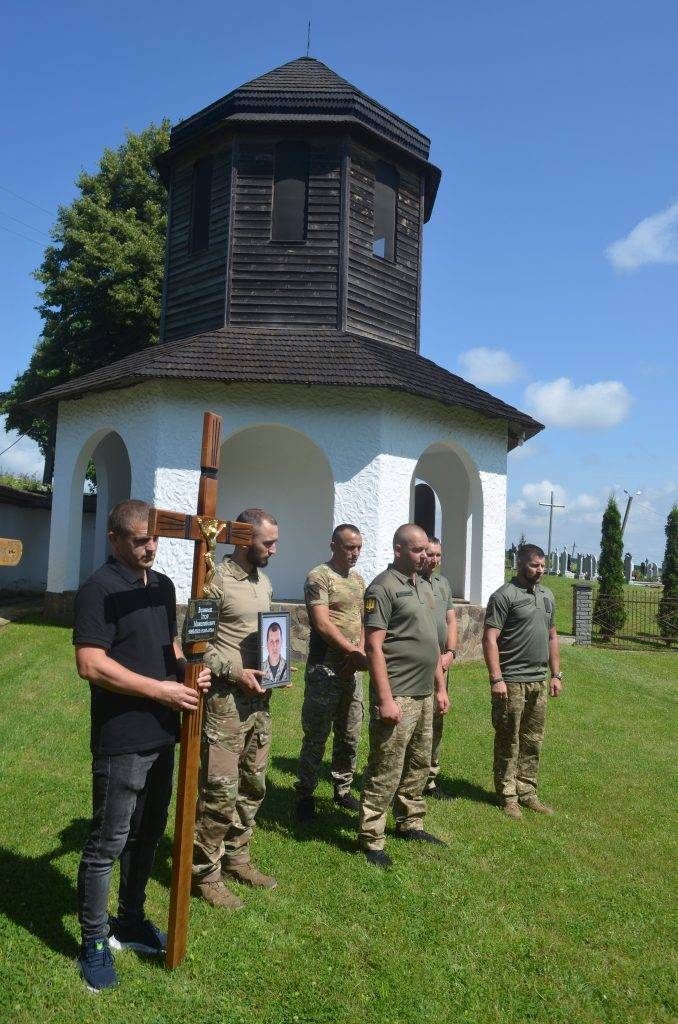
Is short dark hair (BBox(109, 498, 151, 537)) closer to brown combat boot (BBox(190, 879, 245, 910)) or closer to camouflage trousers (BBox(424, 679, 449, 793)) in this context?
brown combat boot (BBox(190, 879, 245, 910))

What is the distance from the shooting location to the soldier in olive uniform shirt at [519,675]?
5.40 m

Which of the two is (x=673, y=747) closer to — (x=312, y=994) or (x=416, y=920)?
A: (x=416, y=920)

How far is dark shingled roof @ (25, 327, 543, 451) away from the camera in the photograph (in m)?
10.0

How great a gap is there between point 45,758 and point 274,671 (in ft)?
9.56

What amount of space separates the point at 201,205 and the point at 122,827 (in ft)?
39.1

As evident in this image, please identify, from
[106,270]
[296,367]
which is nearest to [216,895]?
[296,367]

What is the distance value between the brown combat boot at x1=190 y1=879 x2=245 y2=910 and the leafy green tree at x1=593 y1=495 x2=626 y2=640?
16.5m

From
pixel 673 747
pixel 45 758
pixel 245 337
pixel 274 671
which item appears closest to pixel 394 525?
pixel 245 337

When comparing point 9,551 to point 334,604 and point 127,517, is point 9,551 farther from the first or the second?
point 334,604

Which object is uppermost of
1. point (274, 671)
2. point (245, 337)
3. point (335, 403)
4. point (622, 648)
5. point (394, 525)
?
point (245, 337)

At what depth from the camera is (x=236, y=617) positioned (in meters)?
4.01

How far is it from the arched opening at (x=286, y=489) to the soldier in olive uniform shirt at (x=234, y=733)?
853cm

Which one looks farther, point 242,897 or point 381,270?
point 381,270

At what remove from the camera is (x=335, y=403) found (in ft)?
34.5
